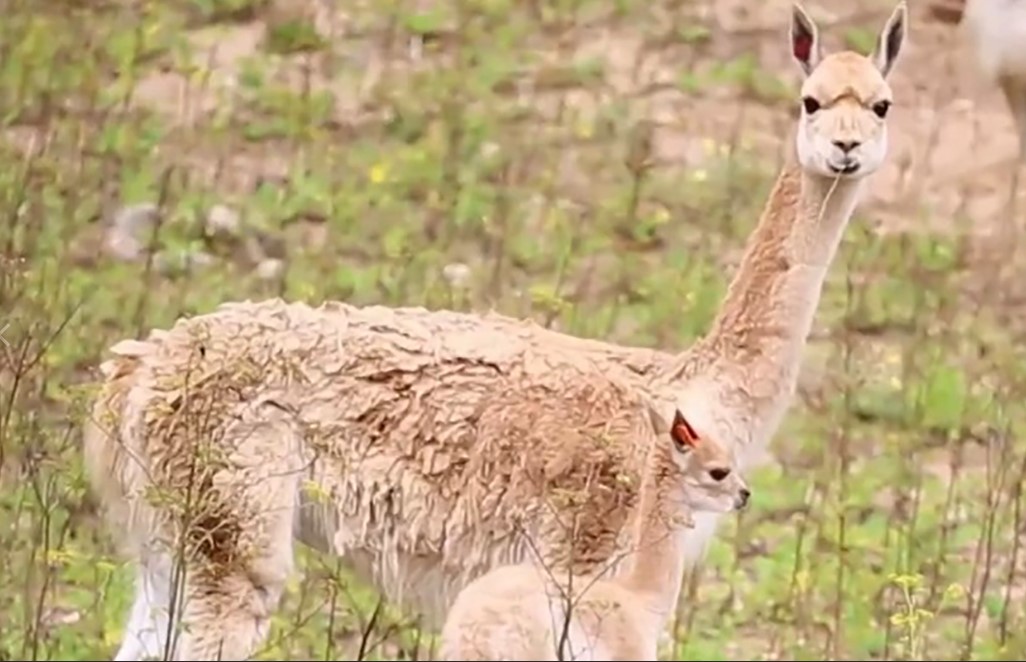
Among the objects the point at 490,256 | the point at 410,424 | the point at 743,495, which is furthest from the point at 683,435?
the point at 490,256

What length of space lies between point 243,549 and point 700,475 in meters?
1.25

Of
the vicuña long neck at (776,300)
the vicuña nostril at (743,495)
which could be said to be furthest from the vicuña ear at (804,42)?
the vicuña nostril at (743,495)

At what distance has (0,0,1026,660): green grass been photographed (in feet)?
24.8

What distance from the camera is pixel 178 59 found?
43.3 feet

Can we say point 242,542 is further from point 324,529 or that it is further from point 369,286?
point 369,286

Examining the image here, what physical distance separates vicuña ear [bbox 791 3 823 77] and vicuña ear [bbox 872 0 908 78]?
169mm

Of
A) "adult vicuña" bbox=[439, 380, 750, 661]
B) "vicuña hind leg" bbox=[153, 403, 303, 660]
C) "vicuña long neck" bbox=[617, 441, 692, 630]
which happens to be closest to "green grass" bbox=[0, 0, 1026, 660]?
"vicuña hind leg" bbox=[153, 403, 303, 660]

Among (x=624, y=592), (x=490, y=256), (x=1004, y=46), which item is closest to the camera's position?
(x=624, y=592)

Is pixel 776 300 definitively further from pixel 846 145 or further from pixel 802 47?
pixel 802 47

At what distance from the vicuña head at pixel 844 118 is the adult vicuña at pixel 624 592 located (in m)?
1.10

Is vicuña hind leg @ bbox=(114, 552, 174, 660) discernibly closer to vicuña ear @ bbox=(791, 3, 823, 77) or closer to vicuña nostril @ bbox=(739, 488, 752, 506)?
vicuña nostril @ bbox=(739, 488, 752, 506)

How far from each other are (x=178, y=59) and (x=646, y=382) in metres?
6.81

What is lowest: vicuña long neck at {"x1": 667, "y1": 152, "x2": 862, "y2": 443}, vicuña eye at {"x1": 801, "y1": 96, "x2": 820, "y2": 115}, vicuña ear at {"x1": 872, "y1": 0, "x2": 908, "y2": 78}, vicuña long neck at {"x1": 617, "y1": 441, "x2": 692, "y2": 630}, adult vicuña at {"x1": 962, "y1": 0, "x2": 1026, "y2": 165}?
vicuña long neck at {"x1": 617, "y1": 441, "x2": 692, "y2": 630}

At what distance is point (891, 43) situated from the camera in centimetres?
725
